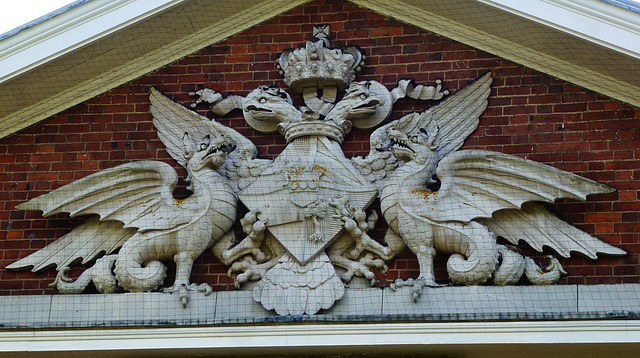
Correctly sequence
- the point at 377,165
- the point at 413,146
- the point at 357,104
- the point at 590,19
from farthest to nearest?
the point at 357,104, the point at 377,165, the point at 413,146, the point at 590,19

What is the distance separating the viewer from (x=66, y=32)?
732 cm

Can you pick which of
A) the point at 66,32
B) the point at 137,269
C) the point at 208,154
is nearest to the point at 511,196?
the point at 208,154

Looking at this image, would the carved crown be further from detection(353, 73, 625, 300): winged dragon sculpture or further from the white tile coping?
the white tile coping

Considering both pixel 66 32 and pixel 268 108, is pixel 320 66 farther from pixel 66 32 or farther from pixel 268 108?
pixel 66 32

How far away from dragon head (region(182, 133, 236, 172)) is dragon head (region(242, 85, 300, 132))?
0.95 feet

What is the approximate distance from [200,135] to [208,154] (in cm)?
35

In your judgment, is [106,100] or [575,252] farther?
[106,100]

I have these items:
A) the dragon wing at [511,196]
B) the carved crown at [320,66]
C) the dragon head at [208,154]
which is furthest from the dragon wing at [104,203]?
the dragon wing at [511,196]

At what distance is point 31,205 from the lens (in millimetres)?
7320

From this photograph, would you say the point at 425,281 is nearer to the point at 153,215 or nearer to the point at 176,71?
the point at 153,215

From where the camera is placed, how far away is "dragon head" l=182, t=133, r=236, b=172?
23.9 feet

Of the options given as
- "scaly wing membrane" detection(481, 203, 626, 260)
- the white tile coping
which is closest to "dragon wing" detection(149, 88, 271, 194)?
the white tile coping

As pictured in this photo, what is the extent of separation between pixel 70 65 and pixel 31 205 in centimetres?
102

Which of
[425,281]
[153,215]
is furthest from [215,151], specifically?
[425,281]
